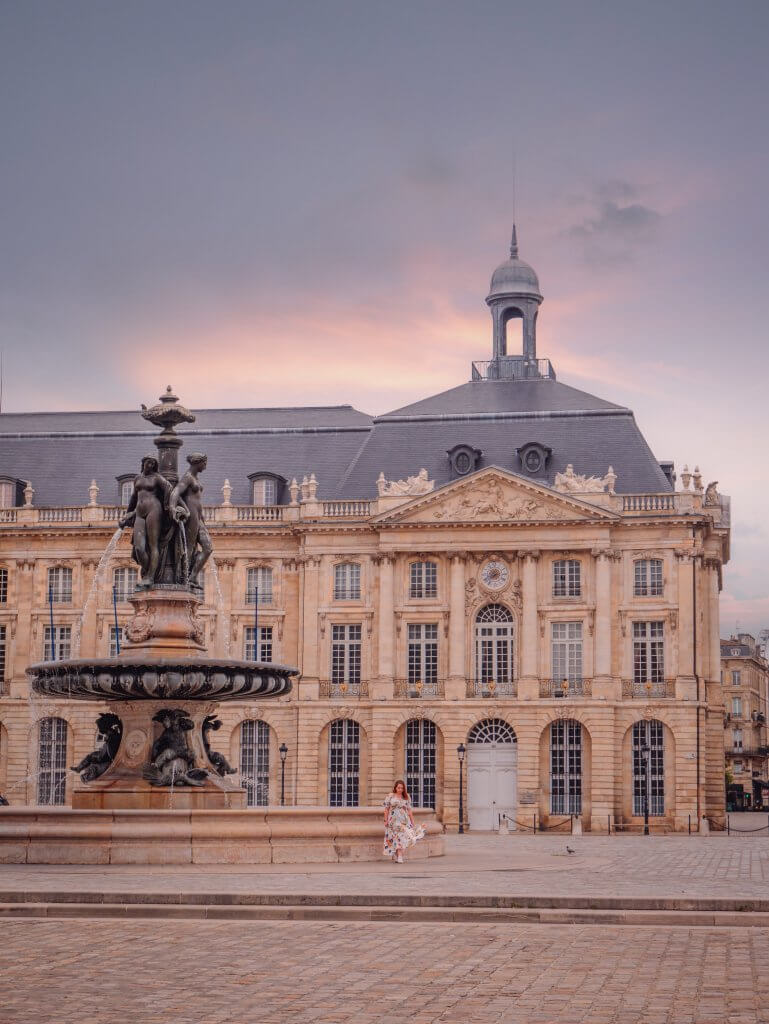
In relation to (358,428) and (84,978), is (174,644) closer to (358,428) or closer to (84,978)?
(84,978)

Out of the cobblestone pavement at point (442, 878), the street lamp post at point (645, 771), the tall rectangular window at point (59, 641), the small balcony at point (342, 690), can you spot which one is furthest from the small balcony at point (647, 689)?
the cobblestone pavement at point (442, 878)

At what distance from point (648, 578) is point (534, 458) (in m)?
6.62

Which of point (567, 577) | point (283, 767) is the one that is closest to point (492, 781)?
point (283, 767)

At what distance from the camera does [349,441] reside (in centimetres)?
7431

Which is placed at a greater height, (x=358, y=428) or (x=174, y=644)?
(x=358, y=428)

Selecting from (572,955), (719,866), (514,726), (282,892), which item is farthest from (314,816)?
(514,726)

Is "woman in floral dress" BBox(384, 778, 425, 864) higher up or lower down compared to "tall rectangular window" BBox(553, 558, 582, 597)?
lower down

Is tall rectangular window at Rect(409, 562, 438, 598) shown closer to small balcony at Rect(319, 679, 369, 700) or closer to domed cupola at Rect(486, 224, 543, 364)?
small balcony at Rect(319, 679, 369, 700)

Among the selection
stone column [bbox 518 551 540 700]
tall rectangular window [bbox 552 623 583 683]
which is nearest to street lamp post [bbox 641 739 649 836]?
tall rectangular window [bbox 552 623 583 683]

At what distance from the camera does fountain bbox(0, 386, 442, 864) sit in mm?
26297

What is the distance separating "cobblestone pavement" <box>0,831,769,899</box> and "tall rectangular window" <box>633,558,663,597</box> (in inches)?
1411

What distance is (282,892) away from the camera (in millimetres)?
20906

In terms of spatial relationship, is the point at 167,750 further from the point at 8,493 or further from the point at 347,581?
the point at 8,493

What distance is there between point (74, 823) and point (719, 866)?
495 inches
